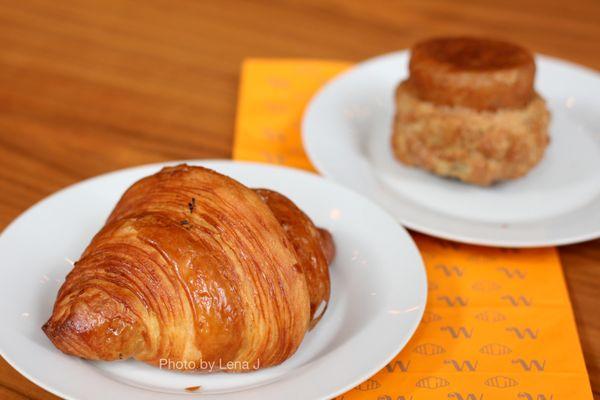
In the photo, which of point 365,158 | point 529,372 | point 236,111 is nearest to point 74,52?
point 236,111

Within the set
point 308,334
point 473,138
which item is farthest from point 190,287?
point 473,138

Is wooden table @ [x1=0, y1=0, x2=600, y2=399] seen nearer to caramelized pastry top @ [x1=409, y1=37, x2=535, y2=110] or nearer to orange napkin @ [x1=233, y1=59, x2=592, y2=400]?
orange napkin @ [x1=233, y1=59, x2=592, y2=400]

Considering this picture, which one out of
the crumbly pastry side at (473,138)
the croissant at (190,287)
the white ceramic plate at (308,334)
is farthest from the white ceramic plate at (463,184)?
the croissant at (190,287)

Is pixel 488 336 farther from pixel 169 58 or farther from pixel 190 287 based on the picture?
pixel 169 58

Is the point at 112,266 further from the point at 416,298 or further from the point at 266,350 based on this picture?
the point at 416,298

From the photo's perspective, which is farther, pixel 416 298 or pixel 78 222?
pixel 78 222

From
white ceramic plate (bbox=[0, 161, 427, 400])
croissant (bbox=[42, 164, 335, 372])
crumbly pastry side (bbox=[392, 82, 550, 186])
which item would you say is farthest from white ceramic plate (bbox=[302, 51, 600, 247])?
croissant (bbox=[42, 164, 335, 372])
